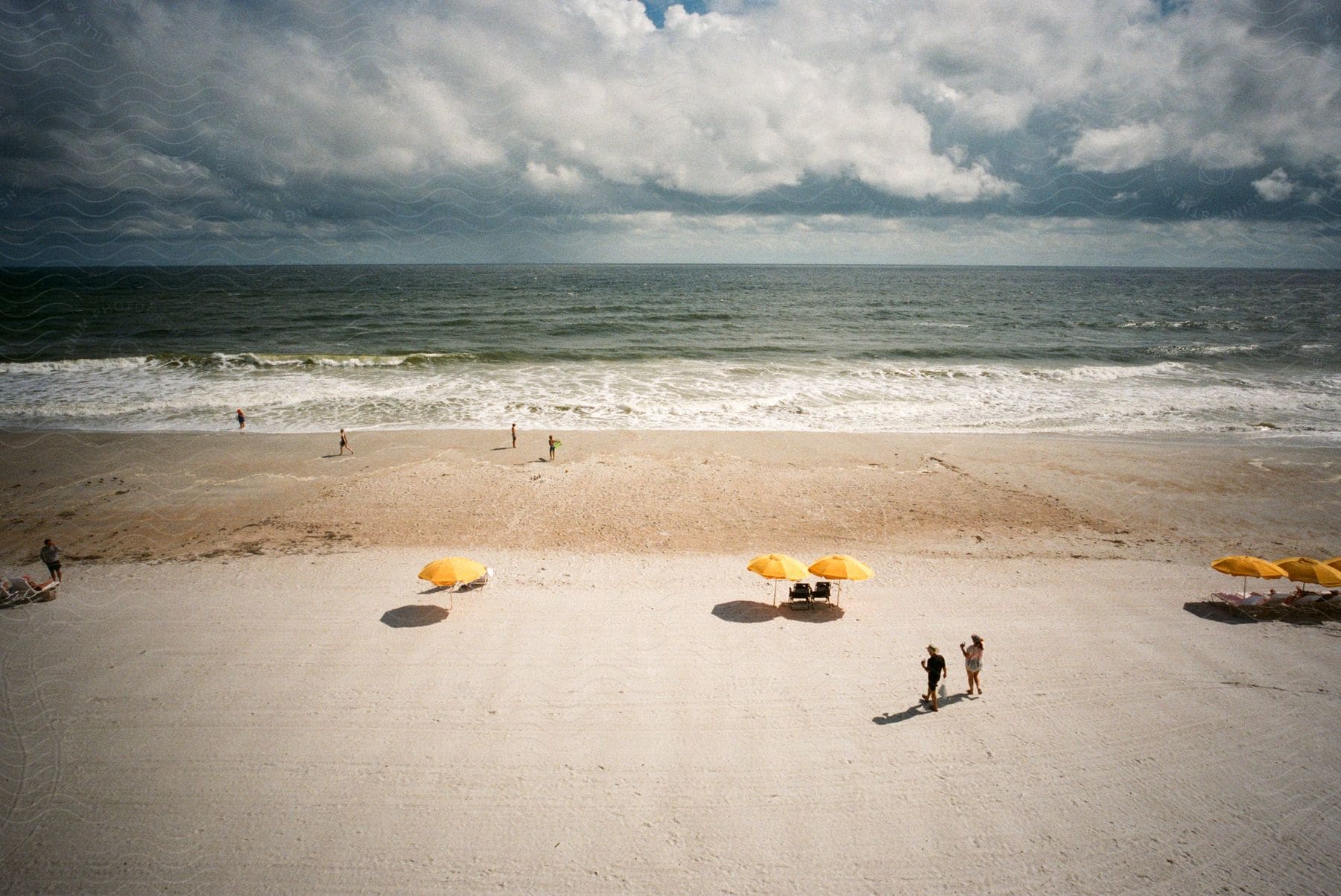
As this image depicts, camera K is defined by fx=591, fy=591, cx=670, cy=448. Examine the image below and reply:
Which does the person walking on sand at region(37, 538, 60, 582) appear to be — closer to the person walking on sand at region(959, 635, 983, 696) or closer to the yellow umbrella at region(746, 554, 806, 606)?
the yellow umbrella at region(746, 554, 806, 606)

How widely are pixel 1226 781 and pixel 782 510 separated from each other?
10.5 metres

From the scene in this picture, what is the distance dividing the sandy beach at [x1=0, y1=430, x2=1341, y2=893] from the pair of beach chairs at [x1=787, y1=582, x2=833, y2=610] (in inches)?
8.1

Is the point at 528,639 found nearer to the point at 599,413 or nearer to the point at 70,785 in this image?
the point at 70,785

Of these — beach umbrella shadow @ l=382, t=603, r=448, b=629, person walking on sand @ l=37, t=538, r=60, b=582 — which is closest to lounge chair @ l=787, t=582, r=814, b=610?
beach umbrella shadow @ l=382, t=603, r=448, b=629

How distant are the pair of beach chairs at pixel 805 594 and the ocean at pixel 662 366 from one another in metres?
13.7

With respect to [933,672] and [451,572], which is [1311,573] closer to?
[933,672]

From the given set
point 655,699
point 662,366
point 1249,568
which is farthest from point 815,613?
point 662,366

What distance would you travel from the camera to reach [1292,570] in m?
11.9

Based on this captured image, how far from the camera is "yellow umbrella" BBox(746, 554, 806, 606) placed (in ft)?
39.1

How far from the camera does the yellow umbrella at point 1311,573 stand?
37.7ft

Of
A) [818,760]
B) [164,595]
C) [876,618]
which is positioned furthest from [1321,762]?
[164,595]

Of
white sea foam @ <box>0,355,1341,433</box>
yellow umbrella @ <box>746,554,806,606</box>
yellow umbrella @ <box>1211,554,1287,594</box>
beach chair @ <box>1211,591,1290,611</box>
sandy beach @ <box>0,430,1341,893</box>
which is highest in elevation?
white sea foam @ <box>0,355,1341,433</box>

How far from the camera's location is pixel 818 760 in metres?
8.53

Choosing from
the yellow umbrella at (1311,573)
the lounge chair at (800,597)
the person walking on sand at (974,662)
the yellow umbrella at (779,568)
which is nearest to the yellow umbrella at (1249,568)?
the yellow umbrella at (1311,573)
